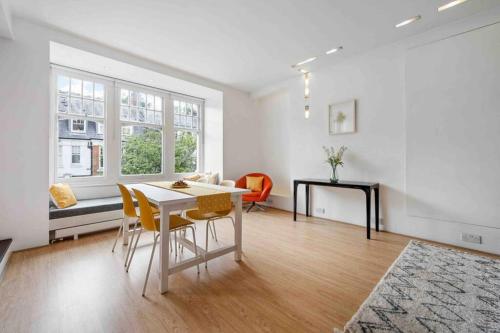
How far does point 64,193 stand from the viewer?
3.16m

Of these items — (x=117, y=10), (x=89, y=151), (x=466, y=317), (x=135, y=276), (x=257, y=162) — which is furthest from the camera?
(x=257, y=162)

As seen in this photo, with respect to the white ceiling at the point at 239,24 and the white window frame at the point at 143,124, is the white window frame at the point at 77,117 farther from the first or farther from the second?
the white ceiling at the point at 239,24

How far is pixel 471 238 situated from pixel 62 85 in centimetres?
639

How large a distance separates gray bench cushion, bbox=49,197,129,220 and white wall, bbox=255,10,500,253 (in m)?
3.30

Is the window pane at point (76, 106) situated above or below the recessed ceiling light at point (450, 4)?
below

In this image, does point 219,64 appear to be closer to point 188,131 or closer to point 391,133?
point 188,131

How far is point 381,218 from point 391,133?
4.42ft

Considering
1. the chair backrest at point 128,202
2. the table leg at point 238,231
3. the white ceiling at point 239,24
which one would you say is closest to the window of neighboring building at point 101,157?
the white ceiling at point 239,24

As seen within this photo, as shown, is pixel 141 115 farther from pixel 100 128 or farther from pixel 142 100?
pixel 100 128

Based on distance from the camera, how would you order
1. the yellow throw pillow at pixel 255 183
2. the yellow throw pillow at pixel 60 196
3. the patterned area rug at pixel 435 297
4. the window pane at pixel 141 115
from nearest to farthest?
the patterned area rug at pixel 435 297 → the yellow throw pillow at pixel 60 196 → the window pane at pixel 141 115 → the yellow throw pillow at pixel 255 183

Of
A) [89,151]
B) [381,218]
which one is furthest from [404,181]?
[89,151]

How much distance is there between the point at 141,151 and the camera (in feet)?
14.8

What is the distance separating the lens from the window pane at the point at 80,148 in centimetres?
363

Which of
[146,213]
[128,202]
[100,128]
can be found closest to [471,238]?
[146,213]
